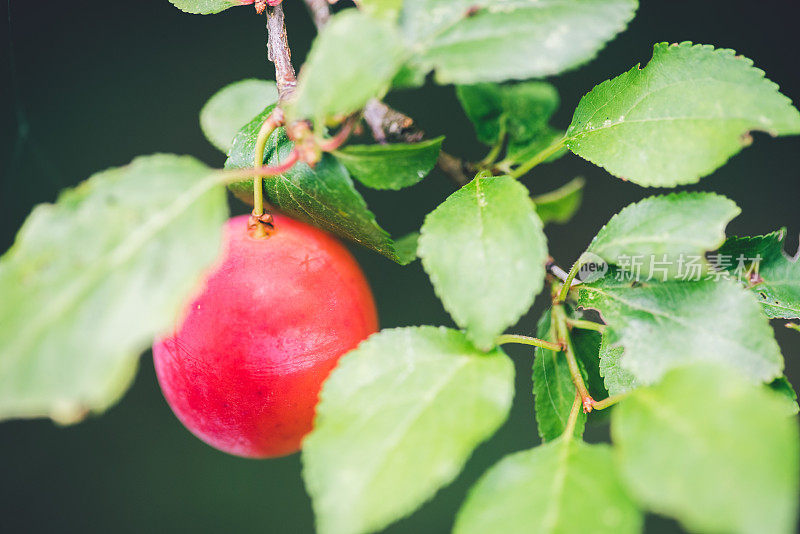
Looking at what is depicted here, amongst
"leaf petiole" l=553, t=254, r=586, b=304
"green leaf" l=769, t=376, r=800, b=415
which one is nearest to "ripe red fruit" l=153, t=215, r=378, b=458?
"leaf petiole" l=553, t=254, r=586, b=304

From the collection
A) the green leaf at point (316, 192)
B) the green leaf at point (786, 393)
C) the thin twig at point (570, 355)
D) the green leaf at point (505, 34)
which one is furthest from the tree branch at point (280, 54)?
the green leaf at point (786, 393)

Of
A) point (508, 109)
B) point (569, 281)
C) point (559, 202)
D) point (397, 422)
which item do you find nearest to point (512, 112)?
point (508, 109)

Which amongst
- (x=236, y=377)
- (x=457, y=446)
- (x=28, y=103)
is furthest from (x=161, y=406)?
(x=457, y=446)

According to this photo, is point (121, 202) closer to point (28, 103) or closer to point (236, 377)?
point (236, 377)

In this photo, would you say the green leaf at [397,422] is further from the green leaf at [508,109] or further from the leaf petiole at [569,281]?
the green leaf at [508,109]

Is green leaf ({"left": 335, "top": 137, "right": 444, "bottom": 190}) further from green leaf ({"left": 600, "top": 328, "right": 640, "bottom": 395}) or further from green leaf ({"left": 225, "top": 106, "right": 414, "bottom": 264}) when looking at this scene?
green leaf ({"left": 600, "top": 328, "right": 640, "bottom": 395})
